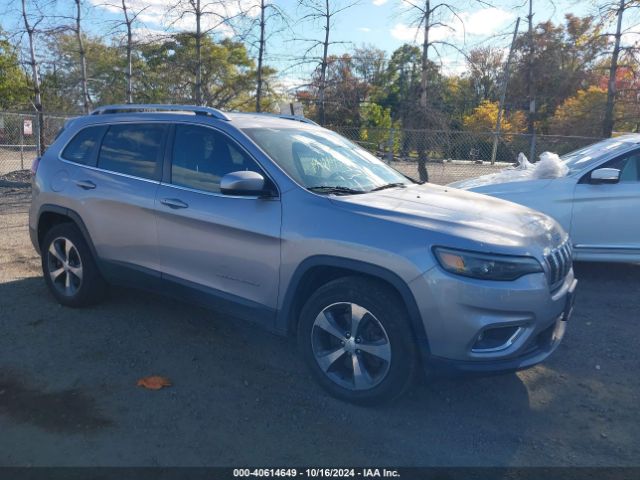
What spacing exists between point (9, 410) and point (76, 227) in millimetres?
1944

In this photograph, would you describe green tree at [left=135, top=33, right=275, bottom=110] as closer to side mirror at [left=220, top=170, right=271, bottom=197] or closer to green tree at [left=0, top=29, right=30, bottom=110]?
green tree at [left=0, top=29, right=30, bottom=110]

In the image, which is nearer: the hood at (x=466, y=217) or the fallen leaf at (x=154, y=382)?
the hood at (x=466, y=217)

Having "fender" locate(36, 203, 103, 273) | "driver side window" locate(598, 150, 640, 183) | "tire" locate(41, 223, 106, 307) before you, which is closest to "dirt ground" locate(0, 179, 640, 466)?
"tire" locate(41, 223, 106, 307)

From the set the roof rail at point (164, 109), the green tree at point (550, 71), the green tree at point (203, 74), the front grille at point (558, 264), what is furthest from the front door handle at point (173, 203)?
the green tree at point (550, 71)

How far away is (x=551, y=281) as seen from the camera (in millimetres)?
3383

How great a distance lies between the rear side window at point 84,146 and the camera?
4895mm

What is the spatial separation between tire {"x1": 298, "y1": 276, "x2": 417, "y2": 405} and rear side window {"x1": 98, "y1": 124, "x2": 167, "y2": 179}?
184cm

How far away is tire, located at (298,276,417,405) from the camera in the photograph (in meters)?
3.26

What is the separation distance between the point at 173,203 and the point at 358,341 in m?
1.77

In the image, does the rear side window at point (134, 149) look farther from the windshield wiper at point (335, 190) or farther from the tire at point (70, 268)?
the windshield wiper at point (335, 190)

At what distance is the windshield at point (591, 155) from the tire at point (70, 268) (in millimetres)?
5250

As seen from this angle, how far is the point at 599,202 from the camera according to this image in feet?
19.9

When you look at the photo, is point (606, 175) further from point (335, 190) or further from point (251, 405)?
point (251, 405)

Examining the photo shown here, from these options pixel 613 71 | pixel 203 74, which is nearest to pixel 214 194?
pixel 613 71
